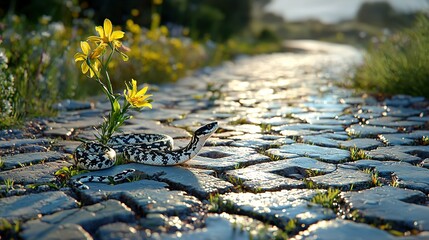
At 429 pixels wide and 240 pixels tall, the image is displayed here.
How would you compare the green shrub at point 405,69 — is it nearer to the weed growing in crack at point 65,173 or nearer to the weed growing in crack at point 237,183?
the weed growing in crack at point 237,183

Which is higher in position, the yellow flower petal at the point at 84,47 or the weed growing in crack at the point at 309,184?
the yellow flower petal at the point at 84,47

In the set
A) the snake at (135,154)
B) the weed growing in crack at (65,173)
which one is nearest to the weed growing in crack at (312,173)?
the snake at (135,154)

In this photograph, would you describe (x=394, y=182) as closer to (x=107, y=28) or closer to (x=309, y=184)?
(x=309, y=184)

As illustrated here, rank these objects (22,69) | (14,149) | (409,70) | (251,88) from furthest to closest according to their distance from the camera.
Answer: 1. (251,88)
2. (409,70)
3. (22,69)
4. (14,149)

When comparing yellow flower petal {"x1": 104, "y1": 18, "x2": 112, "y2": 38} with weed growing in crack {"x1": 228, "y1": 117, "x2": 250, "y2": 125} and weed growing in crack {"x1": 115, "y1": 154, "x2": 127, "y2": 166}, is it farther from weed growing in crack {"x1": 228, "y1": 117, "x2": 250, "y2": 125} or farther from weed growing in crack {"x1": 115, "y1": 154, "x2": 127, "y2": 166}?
weed growing in crack {"x1": 228, "y1": 117, "x2": 250, "y2": 125}

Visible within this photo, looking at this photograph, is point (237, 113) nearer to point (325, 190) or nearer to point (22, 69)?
point (22, 69)

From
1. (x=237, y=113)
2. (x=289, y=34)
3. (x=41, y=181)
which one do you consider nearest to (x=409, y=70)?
(x=237, y=113)

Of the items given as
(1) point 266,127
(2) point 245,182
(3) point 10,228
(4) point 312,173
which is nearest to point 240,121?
(1) point 266,127
